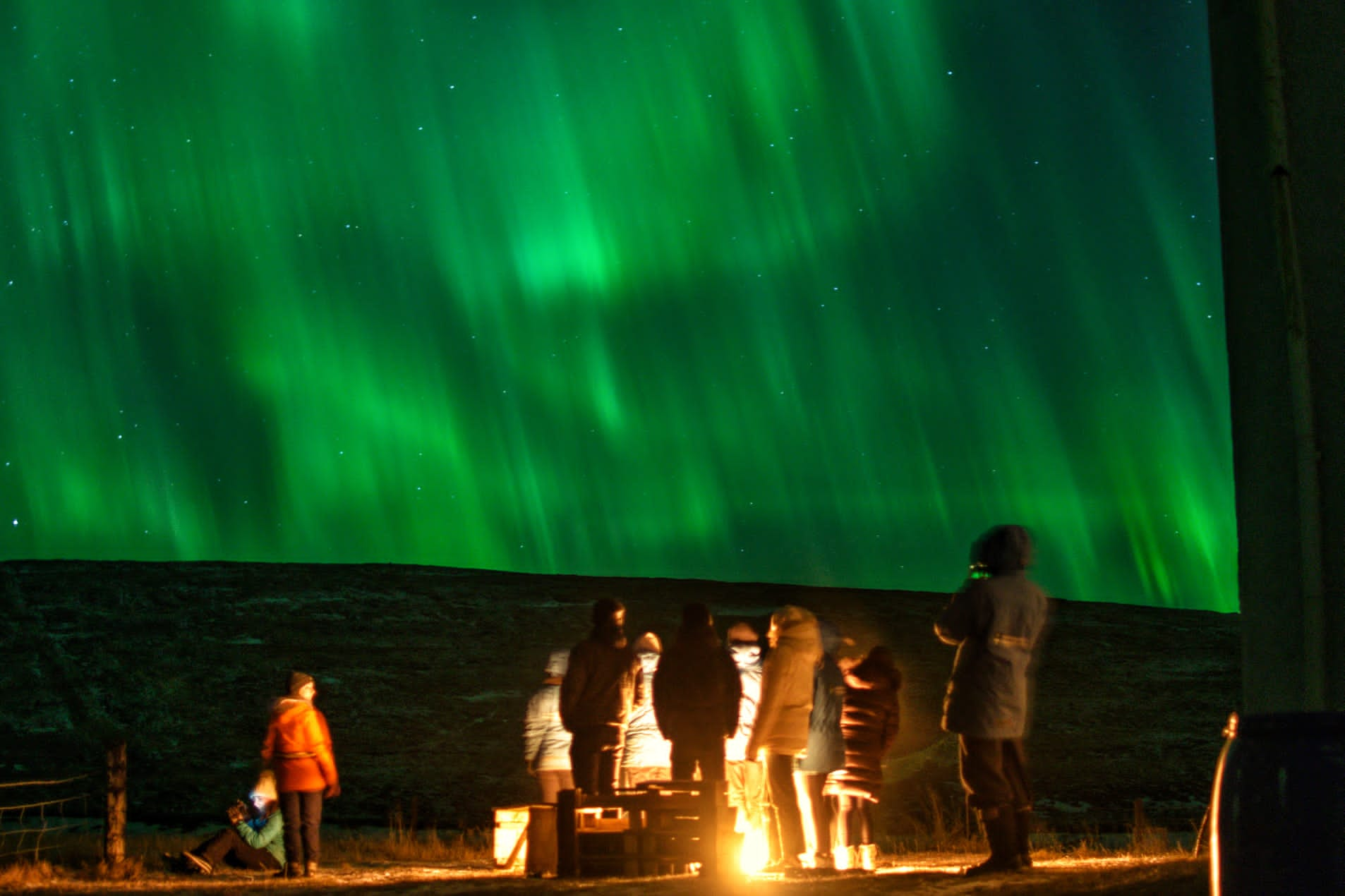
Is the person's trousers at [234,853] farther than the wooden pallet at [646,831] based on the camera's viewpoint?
Yes

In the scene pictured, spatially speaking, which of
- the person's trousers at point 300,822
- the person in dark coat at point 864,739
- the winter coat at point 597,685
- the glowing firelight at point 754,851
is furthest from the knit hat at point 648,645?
the person's trousers at point 300,822

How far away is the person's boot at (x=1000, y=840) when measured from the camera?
7887 millimetres

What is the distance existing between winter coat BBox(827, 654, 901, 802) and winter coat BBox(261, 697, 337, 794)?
3832 millimetres

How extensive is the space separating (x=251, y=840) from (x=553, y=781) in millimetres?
Answer: 3188

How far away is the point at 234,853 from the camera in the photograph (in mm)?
12672

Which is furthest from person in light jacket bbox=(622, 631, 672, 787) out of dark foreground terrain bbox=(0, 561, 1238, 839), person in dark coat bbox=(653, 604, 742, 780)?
dark foreground terrain bbox=(0, 561, 1238, 839)

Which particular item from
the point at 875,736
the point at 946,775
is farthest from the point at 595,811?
the point at 946,775

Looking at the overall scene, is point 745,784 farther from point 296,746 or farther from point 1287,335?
point 1287,335

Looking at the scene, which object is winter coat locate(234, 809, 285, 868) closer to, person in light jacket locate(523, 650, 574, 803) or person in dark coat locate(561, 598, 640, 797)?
person in light jacket locate(523, 650, 574, 803)

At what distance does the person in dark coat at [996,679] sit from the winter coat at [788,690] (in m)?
1.83

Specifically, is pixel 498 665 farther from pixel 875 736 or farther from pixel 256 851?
Result: pixel 875 736

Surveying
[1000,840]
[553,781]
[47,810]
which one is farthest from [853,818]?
[47,810]

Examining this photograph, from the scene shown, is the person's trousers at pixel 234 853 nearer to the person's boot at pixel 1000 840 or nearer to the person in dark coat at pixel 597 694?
the person in dark coat at pixel 597 694

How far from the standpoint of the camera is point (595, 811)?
8938mm
